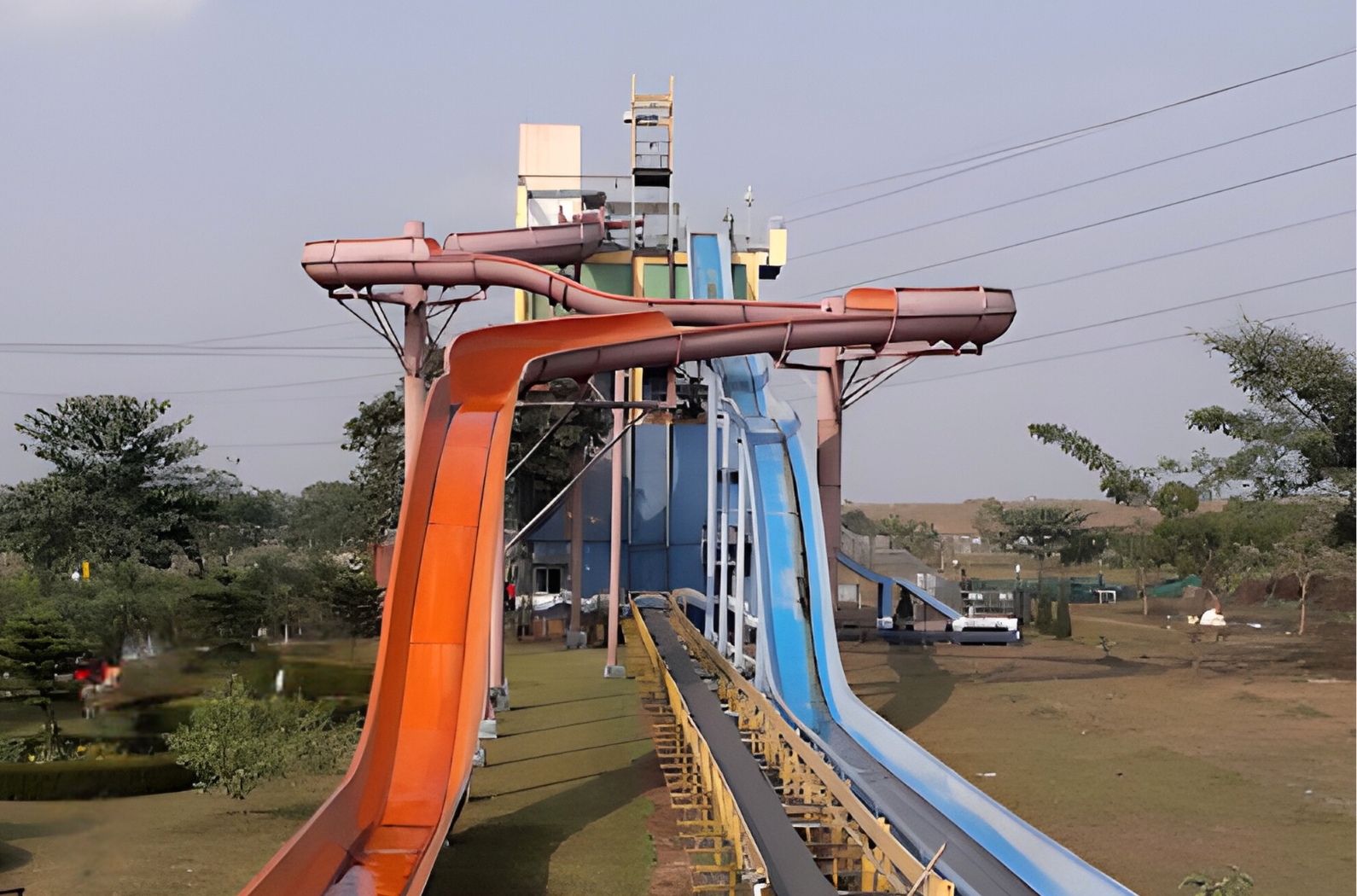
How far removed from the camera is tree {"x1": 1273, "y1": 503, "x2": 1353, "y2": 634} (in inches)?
1355

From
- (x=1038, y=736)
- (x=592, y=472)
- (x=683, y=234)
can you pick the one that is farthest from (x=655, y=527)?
(x=1038, y=736)

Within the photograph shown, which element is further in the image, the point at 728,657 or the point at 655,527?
the point at 655,527

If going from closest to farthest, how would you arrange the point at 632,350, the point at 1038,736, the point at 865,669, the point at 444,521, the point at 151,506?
the point at 444,521, the point at 632,350, the point at 1038,736, the point at 865,669, the point at 151,506

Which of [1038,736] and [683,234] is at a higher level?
[683,234]

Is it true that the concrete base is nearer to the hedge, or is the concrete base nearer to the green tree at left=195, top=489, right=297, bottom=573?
the hedge

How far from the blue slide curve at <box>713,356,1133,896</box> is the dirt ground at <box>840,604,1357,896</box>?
54.6 inches

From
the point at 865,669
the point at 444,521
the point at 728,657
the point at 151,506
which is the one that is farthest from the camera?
the point at 151,506

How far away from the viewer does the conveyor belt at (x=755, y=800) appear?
355 inches

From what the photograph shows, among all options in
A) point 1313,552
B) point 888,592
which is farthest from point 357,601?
point 1313,552

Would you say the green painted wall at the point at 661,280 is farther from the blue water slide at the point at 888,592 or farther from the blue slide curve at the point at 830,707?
the blue slide curve at the point at 830,707

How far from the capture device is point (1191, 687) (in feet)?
85.0

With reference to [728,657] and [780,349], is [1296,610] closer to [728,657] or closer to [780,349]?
[728,657]

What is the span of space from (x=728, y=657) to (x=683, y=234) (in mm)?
A: 25104

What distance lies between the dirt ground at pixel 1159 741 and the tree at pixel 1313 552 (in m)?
1.79
